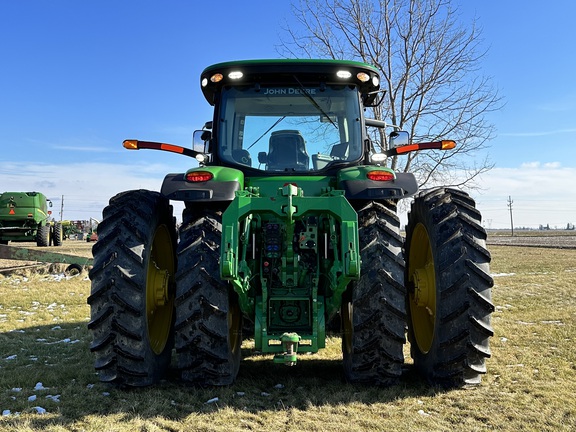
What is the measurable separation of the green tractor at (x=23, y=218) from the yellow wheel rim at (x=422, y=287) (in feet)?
79.9

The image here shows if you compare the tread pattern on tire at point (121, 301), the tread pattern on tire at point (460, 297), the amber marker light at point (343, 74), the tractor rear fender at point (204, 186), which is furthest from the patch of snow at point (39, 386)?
the amber marker light at point (343, 74)

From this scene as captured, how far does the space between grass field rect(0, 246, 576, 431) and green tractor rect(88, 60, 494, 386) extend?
0.66ft

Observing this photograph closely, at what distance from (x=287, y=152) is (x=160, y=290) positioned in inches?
68.2

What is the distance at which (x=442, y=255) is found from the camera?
12.8 feet

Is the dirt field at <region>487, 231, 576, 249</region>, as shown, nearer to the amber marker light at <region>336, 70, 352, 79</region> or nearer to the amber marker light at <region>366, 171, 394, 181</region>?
the amber marker light at <region>336, 70, 352, 79</region>

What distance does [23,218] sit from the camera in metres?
24.8

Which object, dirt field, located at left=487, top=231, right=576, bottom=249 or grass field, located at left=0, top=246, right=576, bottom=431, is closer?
grass field, located at left=0, top=246, right=576, bottom=431

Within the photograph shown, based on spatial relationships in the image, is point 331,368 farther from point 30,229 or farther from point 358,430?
point 30,229

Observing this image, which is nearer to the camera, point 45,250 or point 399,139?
point 399,139

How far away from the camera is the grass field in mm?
3283

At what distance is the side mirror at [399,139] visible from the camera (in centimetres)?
529

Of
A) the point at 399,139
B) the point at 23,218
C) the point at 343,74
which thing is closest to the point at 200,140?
the point at 343,74

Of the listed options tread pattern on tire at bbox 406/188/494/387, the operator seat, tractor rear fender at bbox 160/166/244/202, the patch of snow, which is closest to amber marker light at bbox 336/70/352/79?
the operator seat

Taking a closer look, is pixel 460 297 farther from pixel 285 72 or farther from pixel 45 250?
pixel 45 250
